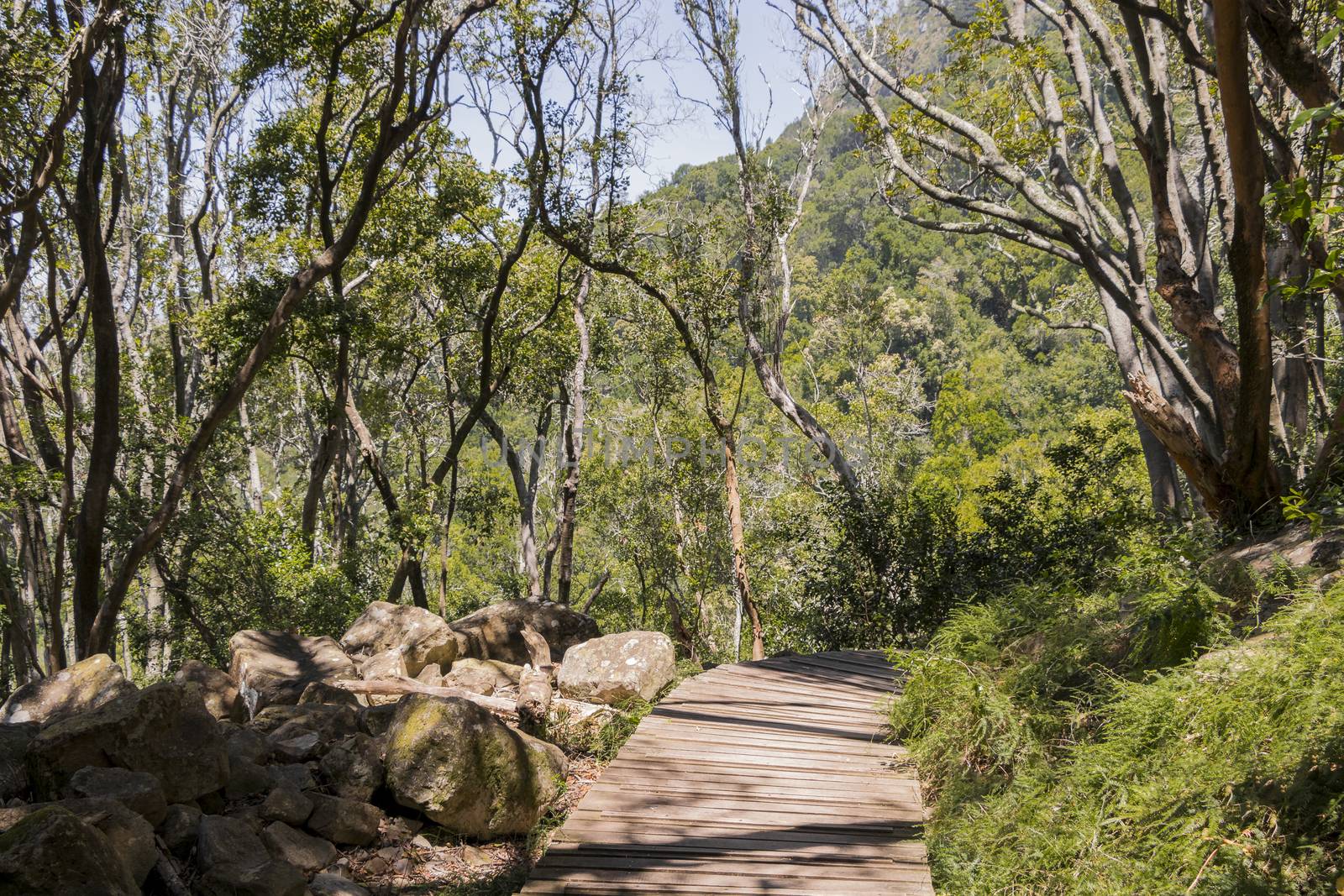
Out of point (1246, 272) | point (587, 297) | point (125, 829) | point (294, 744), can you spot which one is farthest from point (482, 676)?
point (587, 297)

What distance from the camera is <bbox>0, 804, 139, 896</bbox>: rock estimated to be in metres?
2.62

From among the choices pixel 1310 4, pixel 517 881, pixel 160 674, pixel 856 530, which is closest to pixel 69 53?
pixel 517 881

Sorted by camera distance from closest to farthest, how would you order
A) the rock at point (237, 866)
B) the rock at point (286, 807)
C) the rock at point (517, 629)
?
the rock at point (237, 866), the rock at point (286, 807), the rock at point (517, 629)

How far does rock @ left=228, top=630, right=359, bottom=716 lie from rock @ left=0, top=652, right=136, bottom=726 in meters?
1.09

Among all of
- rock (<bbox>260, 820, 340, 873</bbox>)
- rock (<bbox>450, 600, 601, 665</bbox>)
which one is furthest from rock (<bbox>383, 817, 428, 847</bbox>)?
rock (<bbox>450, 600, 601, 665</bbox>)

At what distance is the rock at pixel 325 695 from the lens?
619cm

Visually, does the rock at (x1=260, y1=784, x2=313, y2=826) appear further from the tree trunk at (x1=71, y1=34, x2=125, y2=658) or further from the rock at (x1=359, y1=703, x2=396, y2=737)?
the tree trunk at (x1=71, y1=34, x2=125, y2=658)

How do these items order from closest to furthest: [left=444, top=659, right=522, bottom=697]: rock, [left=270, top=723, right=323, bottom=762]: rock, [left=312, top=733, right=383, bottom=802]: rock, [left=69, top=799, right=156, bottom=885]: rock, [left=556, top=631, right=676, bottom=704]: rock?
[left=69, top=799, right=156, bottom=885]: rock
[left=312, top=733, right=383, bottom=802]: rock
[left=270, top=723, right=323, bottom=762]: rock
[left=556, top=631, right=676, bottom=704]: rock
[left=444, top=659, right=522, bottom=697]: rock

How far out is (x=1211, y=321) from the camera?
5562 millimetres

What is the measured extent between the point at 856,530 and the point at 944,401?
2804cm

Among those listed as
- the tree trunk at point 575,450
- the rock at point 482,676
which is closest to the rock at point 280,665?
the rock at point 482,676

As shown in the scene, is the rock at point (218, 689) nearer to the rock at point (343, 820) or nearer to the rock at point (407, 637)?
the rock at point (407, 637)

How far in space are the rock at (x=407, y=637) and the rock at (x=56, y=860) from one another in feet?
17.0

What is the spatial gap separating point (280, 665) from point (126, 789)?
11.4 ft
